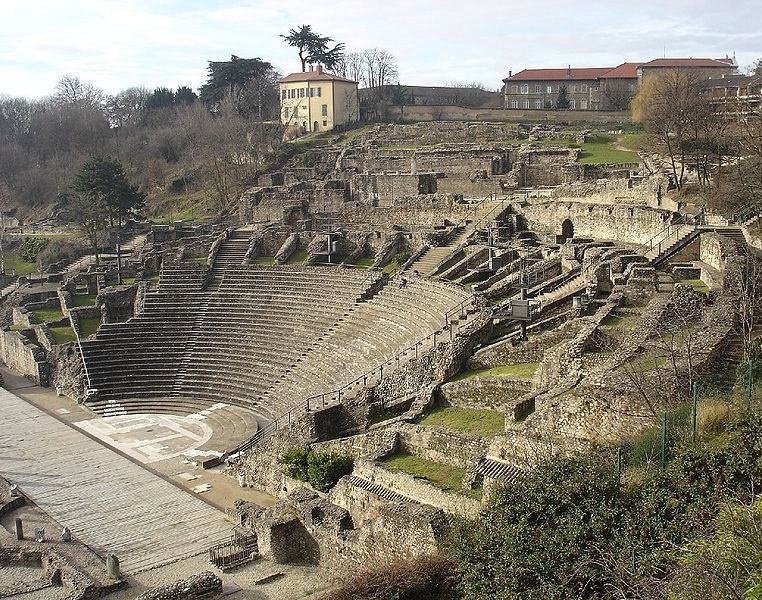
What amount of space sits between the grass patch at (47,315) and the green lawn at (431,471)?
25821 mm

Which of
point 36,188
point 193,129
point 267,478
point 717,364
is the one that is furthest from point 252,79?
point 717,364

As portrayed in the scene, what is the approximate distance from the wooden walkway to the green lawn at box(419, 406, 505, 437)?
613 centimetres

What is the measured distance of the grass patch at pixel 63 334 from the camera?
37000 millimetres

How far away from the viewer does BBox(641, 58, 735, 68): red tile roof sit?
72562 mm

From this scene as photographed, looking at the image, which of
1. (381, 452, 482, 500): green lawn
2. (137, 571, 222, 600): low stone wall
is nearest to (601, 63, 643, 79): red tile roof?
(381, 452, 482, 500): green lawn

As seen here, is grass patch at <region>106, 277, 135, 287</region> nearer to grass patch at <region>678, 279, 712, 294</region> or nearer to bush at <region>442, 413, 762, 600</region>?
grass patch at <region>678, 279, 712, 294</region>

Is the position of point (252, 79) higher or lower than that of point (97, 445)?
higher

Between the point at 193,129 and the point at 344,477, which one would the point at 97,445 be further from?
the point at 193,129

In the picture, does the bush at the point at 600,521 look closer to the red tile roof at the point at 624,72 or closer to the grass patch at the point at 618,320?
the grass patch at the point at 618,320

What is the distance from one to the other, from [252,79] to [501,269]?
52366mm

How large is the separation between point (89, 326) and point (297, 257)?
10920mm

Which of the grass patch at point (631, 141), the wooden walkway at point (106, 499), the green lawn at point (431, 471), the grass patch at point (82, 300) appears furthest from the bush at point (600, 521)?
the grass patch at point (631, 141)

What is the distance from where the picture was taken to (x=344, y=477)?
65.3ft

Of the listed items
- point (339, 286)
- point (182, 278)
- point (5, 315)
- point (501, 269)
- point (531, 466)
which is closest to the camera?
point (531, 466)
